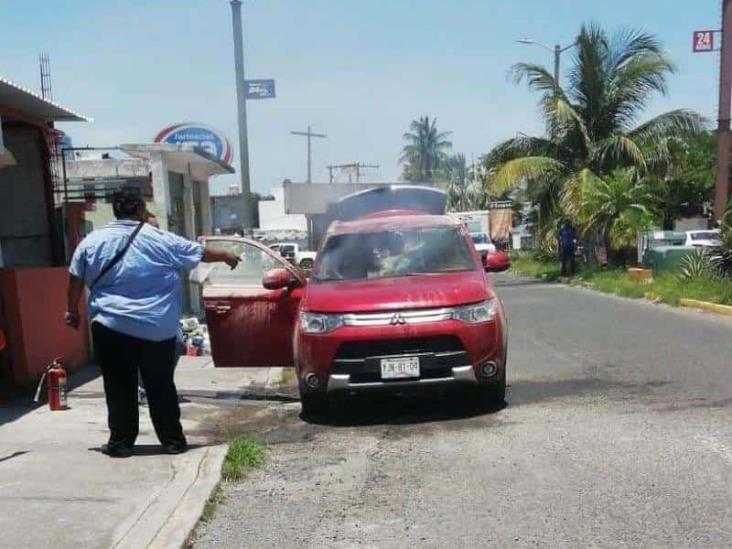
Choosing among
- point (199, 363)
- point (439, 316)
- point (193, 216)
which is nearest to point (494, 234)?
point (193, 216)

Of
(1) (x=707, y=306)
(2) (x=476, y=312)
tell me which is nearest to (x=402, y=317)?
(2) (x=476, y=312)

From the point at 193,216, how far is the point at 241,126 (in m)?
3.24

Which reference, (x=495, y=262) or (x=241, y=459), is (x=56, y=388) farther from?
(x=495, y=262)

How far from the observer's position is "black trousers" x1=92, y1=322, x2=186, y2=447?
618cm

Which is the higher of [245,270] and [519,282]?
[245,270]

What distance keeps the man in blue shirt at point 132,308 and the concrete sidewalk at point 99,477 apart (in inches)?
13.4

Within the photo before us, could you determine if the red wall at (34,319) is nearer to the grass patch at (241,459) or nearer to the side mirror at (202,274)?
the side mirror at (202,274)

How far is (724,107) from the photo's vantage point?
21750 mm

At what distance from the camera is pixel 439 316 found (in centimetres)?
715

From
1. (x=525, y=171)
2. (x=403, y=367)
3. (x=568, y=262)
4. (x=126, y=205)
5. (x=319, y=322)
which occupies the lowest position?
(x=568, y=262)

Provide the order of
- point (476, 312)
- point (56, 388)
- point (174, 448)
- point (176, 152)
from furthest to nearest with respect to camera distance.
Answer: point (176, 152), point (56, 388), point (476, 312), point (174, 448)

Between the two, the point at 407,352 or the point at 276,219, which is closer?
the point at 407,352

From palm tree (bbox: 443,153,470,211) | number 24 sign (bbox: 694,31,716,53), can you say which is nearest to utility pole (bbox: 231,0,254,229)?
number 24 sign (bbox: 694,31,716,53)

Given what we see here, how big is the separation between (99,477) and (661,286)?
15639 millimetres
